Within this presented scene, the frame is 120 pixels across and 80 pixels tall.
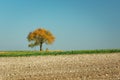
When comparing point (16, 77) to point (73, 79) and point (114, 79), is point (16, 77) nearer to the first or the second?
point (73, 79)

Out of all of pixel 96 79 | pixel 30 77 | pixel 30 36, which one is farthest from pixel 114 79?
pixel 30 36

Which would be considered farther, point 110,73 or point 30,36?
point 30,36

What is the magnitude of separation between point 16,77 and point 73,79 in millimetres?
3517

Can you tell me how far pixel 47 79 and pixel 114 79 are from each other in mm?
3381

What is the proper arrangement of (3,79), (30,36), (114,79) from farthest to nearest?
1. (30,36)
2. (3,79)
3. (114,79)

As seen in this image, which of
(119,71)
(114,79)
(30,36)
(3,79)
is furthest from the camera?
(30,36)

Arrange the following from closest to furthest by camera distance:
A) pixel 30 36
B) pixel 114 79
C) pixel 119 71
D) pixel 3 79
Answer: pixel 114 79
pixel 3 79
pixel 119 71
pixel 30 36

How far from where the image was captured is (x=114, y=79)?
17328mm

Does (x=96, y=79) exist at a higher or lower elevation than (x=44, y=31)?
lower

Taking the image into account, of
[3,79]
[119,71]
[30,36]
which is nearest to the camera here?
[3,79]

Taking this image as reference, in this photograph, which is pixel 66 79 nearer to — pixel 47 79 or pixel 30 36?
pixel 47 79

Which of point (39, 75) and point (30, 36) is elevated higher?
point (30, 36)

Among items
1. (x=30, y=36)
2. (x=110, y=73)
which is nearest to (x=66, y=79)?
(x=110, y=73)

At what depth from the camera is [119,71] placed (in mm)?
20609
